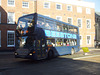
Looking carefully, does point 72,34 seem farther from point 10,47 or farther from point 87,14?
point 87,14

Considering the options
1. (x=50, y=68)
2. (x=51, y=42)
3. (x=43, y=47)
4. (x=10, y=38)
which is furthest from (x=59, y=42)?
(x=10, y=38)

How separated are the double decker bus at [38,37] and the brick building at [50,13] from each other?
1231 cm

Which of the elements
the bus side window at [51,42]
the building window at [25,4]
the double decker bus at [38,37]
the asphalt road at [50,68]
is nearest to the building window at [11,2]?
the building window at [25,4]

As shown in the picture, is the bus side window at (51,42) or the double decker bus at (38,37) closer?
the double decker bus at (38,37)

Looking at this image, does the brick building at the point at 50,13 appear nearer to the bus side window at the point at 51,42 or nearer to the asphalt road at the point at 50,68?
the bus side window at the point at 51,42

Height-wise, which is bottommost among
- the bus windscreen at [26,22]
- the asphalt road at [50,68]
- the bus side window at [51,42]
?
the asphalt road at [50,68]

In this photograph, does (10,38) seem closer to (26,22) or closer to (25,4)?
(25,4)

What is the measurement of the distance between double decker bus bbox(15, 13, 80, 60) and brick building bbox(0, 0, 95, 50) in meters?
12.3

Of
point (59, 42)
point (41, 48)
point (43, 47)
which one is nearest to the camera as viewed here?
point (41, 48)

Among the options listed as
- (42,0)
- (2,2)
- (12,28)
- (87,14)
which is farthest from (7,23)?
(87,14)

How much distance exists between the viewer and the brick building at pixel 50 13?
23.7 m

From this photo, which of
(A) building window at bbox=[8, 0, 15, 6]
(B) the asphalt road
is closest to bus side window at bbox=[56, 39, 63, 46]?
(B) the asphalt road

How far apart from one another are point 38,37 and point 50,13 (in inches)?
712

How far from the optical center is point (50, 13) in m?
28.3
